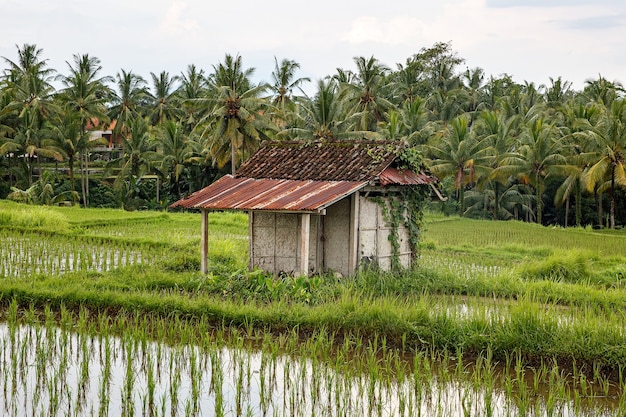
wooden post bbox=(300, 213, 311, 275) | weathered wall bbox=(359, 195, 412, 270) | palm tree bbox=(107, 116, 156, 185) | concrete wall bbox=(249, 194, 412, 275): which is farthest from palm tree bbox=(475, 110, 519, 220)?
wooden post bbox=(300, 213, 311, 275)

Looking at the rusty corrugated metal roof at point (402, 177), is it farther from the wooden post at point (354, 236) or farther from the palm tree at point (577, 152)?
the palm tree at point (577, 152)

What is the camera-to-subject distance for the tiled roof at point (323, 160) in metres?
11.8

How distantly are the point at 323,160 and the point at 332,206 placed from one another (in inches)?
38.3

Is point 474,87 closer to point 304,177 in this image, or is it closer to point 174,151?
point 174,151

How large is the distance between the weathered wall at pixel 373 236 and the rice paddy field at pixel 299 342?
435 mm

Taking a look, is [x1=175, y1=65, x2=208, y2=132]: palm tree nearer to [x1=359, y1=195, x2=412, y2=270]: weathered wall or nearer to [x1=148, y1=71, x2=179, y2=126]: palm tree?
[x1=148, y1=71, x2=179, y2=126]: palm tree

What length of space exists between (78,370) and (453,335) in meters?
3.68

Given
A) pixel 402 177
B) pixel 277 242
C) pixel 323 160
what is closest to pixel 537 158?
pixel 402 177

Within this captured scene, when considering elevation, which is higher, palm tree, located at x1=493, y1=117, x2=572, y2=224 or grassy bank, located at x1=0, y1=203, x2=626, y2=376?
palm tree, located at x1=493, y1=117, x2=572, y2=224

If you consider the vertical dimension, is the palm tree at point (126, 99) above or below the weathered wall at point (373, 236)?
above

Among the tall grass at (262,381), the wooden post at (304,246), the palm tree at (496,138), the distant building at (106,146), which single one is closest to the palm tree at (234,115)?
the palm tree at (496,138)

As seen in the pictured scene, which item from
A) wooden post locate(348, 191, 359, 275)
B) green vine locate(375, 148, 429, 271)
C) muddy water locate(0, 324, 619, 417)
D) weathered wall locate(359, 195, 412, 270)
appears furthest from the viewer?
green vine locate(375, 148, 429, 271)

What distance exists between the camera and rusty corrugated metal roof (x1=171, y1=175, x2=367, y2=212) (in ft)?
34.8

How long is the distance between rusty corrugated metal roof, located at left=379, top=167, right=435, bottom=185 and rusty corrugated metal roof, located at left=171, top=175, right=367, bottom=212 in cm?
53
